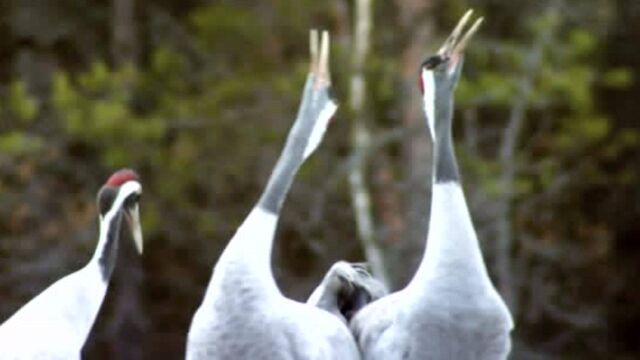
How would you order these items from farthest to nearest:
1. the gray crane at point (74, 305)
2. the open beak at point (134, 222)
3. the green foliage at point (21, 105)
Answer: the green foliage at point (21, 105) < the open beak at point (134, 222) < the gray crane at point (74, 305)

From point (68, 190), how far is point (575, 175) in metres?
3.76

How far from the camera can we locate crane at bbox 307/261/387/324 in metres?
5.26

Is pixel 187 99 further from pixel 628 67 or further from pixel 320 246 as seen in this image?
pixel 628 67

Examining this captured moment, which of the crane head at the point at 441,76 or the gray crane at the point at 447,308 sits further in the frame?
the crane head at the point at 441,76

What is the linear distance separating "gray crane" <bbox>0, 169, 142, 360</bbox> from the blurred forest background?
6.06 metres

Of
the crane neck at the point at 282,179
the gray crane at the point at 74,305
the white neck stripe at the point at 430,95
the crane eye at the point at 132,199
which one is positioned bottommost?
the gray crane at the point at 74,305

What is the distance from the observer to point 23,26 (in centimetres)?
1341

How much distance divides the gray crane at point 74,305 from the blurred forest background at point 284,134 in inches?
239

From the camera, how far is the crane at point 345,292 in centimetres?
526

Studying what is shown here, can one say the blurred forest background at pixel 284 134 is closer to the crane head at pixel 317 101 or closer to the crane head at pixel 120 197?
the crane head at pixel 120 197

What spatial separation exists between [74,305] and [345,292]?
88 cm

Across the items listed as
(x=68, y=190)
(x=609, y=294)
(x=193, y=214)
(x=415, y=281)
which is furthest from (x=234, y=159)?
(x=415, y=281)

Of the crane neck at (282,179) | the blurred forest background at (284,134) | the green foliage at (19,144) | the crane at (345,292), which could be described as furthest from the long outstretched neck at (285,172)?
the green foliage at (19,144)

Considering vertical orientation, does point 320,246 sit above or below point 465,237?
below
